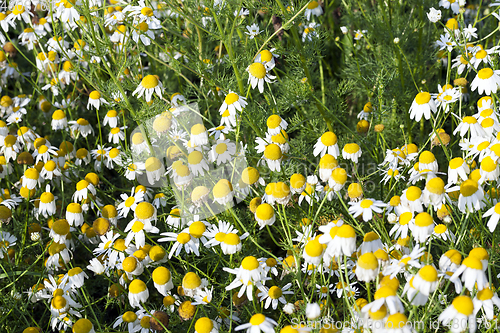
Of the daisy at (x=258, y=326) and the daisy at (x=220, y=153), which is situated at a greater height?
the daisy at (x=220, y=153)

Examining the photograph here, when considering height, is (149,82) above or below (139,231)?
above

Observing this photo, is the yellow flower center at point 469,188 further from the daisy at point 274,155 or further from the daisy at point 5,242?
the daisy at point 5,242

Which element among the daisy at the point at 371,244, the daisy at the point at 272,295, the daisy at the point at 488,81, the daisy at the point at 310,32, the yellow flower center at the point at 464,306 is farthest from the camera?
the daisy at the point at 310,32

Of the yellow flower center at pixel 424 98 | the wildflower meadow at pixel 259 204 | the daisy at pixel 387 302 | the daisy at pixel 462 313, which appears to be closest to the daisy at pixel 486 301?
the wildflower meadow at pixel 259 204

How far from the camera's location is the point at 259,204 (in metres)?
2.08

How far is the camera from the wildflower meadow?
1.60 metres

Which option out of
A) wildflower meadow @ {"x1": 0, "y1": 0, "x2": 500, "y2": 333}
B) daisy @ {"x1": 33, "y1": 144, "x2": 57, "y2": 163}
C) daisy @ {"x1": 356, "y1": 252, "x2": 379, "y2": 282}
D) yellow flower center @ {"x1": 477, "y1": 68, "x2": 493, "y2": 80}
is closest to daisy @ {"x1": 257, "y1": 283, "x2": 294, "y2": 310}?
wildflower meadow @ {"x1": 0, "y1": 0, "x2": 500, "y2": 333}

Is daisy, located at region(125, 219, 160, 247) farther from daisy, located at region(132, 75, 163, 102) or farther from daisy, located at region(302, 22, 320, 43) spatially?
daisy, located at region(302, 22, 320, 43)

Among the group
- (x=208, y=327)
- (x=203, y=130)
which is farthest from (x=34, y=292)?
(x=203, y=130)

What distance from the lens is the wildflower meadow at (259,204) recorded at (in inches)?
62.9

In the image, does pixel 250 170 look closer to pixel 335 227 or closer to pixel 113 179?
pixel 335 227

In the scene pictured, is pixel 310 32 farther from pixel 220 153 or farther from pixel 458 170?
pixel 458 170

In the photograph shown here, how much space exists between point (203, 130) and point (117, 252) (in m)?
0.72

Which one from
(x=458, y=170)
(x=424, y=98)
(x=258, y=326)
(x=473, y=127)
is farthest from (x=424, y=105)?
(x=258, y=326)
